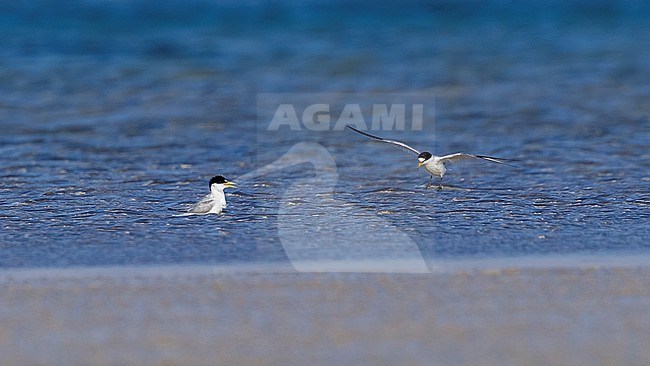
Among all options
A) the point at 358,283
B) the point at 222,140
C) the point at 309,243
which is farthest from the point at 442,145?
the point at 358,283

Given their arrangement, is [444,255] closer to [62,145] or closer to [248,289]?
[248,289]

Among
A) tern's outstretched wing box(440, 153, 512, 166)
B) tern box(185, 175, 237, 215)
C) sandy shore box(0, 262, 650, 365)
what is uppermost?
tern's outstretched wing box(440, 153, 512, 166)

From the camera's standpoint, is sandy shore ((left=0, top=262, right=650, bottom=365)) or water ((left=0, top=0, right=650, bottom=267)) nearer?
sandy shore ((left=0, top=262, right=650, bottom=365))

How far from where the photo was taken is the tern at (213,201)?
5621mm

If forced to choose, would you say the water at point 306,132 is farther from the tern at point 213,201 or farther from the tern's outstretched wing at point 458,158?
the tern's outstretched wing at point 458,158

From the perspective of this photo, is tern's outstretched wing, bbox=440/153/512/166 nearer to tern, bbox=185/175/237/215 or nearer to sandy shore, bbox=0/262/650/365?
tern, bbox=185/175/237/215

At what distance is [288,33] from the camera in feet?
41.1

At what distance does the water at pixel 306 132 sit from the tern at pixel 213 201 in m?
0.06

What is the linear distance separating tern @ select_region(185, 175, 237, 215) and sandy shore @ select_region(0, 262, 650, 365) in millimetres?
972

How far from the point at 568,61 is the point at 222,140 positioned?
4662 mm

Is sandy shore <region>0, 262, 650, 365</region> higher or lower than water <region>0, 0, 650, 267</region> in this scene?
lower

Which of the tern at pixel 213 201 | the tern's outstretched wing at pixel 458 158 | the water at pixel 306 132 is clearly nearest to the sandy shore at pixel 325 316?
the water at pixel 306 132

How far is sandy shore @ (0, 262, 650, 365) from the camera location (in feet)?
11.8

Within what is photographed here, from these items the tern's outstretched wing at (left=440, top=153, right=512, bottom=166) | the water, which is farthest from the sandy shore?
the tern's outstretched wing at (left=440, top=153, right=512, bottom=166)
